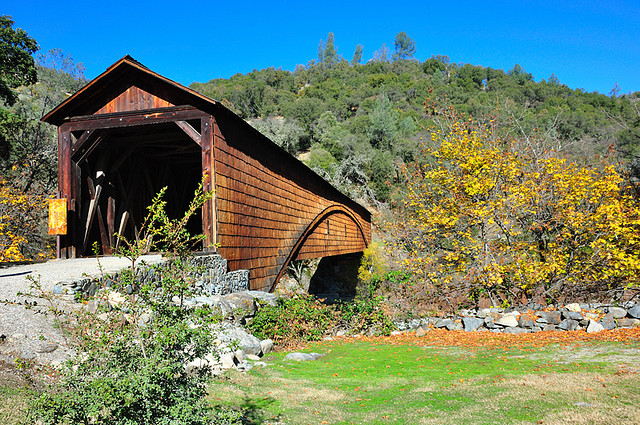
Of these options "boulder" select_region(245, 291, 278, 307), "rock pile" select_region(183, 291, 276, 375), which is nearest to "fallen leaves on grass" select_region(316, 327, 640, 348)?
"boulder" select_region(245, 291, 278, 307)

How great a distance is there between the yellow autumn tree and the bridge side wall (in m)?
4.03

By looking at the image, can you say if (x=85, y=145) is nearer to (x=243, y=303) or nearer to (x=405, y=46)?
(x=243, y=303)

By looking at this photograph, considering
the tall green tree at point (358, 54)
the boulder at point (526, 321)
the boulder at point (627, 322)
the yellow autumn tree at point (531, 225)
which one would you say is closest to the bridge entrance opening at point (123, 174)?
the yellow autumn tree at point (531, 225)

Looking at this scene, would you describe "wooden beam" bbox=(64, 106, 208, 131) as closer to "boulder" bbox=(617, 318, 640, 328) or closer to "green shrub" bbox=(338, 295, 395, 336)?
"green shrub" bbox=(338, 295, 395, 336)

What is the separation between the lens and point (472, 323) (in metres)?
10.9

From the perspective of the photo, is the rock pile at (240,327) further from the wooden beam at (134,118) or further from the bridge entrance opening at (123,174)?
the bridge entrance opening at (123,174)

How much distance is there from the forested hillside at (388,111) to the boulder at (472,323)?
7.11 m

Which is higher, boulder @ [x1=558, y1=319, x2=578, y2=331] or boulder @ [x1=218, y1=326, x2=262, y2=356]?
boulder @ [x1=218, y1=326, x2=262, y2=356]

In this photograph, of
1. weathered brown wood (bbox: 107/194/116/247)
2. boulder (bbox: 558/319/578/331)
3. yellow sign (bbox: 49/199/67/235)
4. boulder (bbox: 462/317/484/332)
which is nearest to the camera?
yellow sign (bbox: 49/199/67/235)

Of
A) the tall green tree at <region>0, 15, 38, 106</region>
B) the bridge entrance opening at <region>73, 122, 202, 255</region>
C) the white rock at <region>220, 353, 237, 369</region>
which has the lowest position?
the white rock at <region>220, 353, 237, 369</region>

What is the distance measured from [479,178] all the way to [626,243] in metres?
3.97

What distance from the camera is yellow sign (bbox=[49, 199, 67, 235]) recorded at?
977cm

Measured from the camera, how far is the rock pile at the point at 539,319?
9.64 meters

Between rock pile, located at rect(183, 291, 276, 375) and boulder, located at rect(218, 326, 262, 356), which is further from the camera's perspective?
boulder, located at rect(218, 326, 262, 356)
